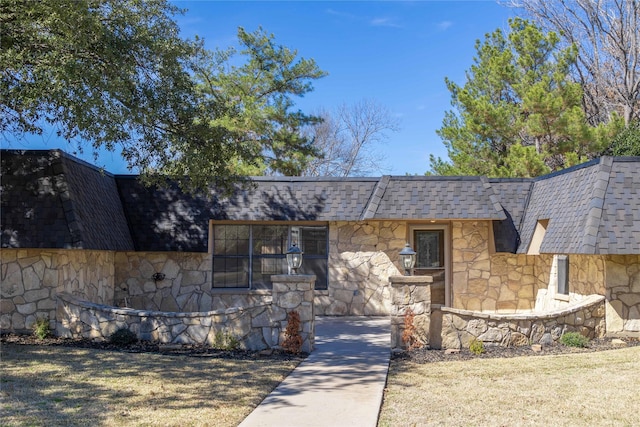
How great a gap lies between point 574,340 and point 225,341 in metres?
5.91

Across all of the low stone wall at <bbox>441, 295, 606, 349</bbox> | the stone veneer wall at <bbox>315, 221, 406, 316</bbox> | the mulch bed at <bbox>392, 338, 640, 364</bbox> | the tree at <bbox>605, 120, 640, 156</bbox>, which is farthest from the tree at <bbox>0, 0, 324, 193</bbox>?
the tree at <bbox>605, 120, 640, 156</bbox>

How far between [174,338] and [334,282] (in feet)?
17.3

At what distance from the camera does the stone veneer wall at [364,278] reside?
14633 mm

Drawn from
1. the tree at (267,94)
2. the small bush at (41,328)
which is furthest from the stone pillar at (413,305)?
the tree at (267,94)

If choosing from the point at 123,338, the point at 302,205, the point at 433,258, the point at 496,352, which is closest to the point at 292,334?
the point at 123,338

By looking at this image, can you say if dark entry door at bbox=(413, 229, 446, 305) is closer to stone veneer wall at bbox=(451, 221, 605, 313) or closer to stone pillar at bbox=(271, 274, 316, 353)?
stone veneer wall at bbox=(451, 221, 605, 313)

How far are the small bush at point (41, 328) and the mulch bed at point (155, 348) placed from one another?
7cm

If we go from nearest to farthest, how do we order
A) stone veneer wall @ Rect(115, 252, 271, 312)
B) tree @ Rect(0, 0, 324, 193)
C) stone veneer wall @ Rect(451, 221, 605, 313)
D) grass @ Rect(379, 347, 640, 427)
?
1. grass @ Rect(379, 347, 640, 427)
2. tree @ Rect(0, 0, 324, 193)
3. stone veneer wall @ Rect(451, 221, 605, 313)
4. stone veneer wall @ Rect(115, 252, 271, 312)

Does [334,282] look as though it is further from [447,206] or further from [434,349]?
[434,349]

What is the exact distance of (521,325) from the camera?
33.7 feet

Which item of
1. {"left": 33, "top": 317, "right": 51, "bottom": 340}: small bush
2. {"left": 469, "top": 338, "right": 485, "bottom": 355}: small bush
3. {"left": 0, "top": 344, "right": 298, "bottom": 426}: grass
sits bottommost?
{"left": 0, "top": 344, "right": 298, "bottom": 426}: grass

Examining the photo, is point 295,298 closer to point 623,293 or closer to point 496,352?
point 496,352

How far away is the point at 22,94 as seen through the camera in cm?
873

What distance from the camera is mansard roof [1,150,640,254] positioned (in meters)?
10.9
